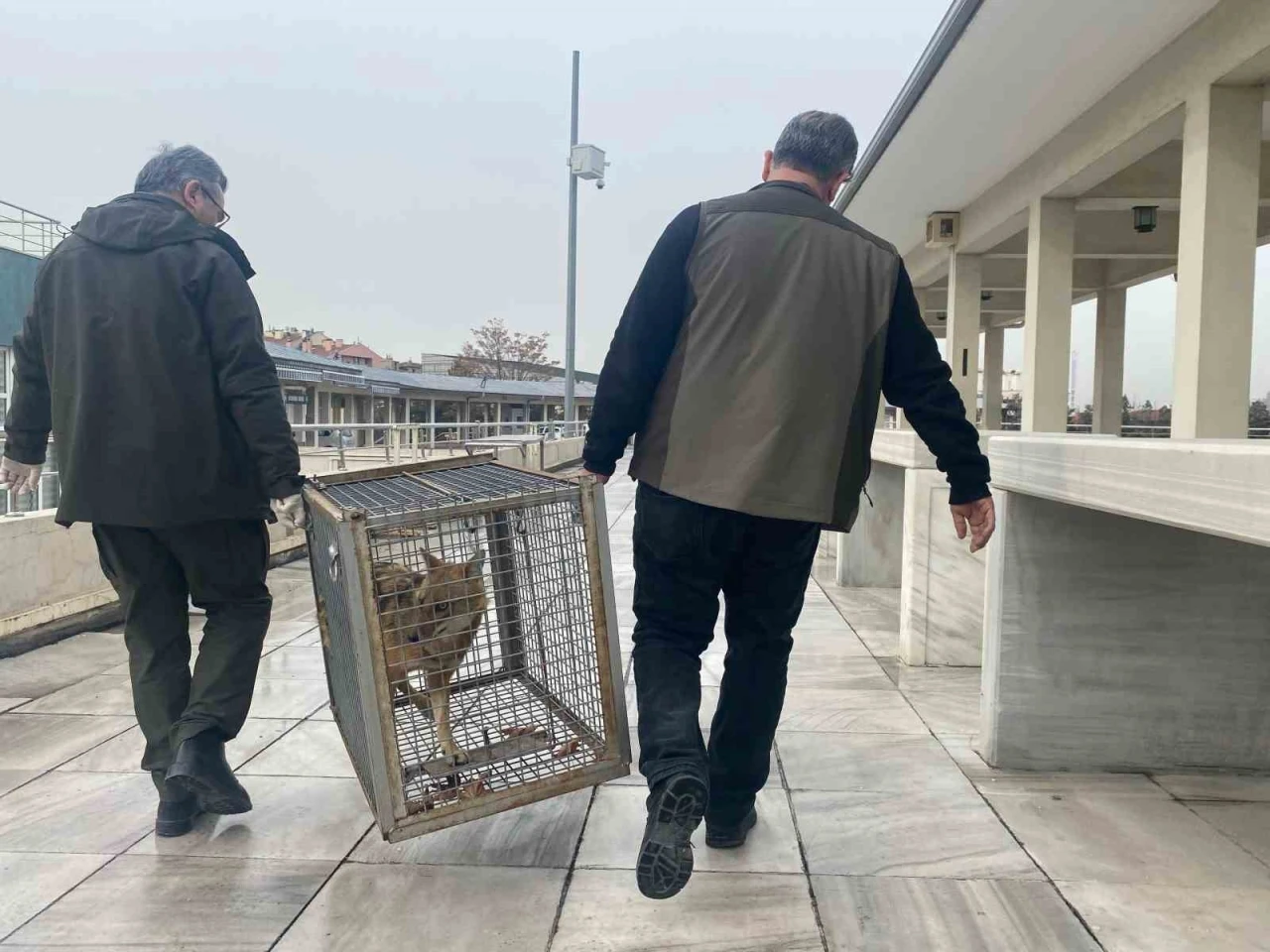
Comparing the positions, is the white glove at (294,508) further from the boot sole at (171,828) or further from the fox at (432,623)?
the boot sole at (171,828)

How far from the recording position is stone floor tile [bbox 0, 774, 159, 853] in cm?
263

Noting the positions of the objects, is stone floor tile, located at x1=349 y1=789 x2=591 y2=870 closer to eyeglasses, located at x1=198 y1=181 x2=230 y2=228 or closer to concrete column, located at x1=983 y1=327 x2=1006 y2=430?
eyeglasses, located at x1=198 y1=181 x2=230 y2=228

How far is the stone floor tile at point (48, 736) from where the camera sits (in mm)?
3291

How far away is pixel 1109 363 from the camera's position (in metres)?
14.8

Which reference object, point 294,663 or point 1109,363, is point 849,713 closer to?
point 294,663

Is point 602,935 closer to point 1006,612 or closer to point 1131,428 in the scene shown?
point 1006,612

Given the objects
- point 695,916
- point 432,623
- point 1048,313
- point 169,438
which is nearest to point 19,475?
point 169,438

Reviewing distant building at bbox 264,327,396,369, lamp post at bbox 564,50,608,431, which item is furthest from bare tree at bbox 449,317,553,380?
lamp post at bbox 564,50,608,431

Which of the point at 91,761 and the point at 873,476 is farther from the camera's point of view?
the point at 873,476

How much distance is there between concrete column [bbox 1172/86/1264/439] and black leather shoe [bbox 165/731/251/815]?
227 inches

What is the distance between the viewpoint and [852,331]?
2.40m

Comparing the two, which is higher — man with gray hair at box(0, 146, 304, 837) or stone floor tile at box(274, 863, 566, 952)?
man with gray hair at box(0, 146, 304, 837)

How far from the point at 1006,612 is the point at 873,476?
3946mm

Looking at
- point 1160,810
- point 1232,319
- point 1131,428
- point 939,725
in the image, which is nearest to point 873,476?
point 1232,319
